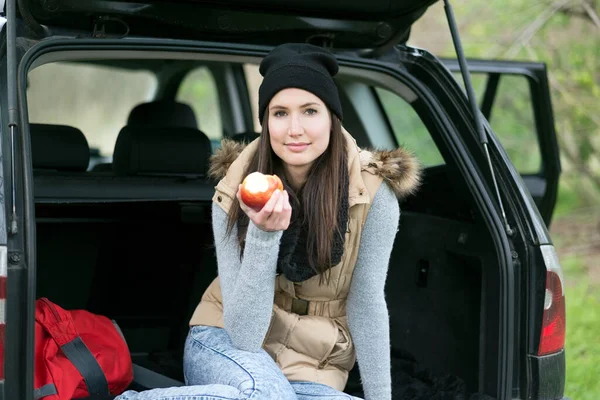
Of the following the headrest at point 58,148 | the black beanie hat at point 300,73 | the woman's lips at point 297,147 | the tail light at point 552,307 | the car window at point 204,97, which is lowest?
the tail light at point 552,307

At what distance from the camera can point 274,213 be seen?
7.25ft

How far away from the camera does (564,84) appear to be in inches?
285

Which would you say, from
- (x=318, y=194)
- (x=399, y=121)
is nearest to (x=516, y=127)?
(x=399, y=121)

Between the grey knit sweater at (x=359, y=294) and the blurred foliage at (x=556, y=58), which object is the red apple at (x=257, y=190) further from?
the blurred foliage at (x=556, y=58)

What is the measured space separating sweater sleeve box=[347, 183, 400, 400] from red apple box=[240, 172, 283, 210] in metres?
0.44

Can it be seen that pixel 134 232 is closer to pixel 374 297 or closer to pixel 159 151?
pixel 159 151

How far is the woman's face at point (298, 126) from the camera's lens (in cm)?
244

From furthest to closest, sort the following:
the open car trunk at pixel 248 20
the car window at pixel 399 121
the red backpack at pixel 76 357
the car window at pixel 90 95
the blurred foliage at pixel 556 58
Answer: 1. the blurred foliage at pixel 556 58
2. the car window at pixel 90 95
3. the car window at pixel 399 121
4. the open car trunk at pixel 248 20
5. the red backpack at pixel 76 357

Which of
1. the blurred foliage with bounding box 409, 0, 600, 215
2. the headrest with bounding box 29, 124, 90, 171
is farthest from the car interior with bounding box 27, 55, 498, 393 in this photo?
the blurred foliage with bounding box 409, 0, 600, 215

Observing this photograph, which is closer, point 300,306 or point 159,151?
point 300,306

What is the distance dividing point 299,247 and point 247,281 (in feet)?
0.63

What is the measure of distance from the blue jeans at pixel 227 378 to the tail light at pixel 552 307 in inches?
23.5

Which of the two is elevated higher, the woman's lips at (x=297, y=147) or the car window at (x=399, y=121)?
the car window at (x=399, y=121)

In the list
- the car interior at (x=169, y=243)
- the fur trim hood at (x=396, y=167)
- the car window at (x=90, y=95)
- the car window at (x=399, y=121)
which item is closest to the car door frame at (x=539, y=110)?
the car window at (x=399, y=121)
